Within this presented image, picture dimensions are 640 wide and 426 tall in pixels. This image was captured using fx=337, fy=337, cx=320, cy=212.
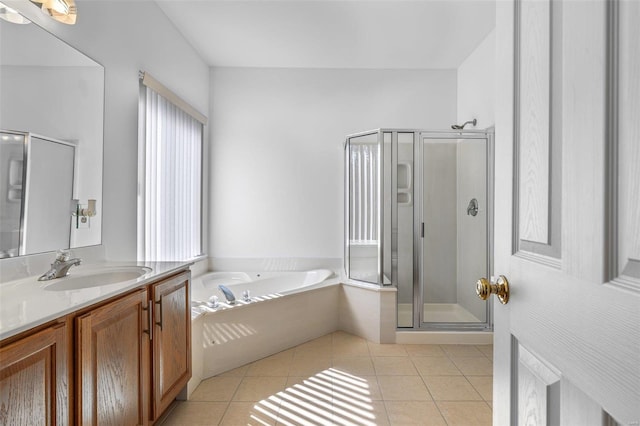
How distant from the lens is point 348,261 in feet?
10.8

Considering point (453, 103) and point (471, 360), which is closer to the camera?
point (471, 360)

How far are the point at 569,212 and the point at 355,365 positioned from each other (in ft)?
7.32

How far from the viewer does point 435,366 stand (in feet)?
8.16

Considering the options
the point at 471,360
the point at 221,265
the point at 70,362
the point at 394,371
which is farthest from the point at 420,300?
the point at 70,362

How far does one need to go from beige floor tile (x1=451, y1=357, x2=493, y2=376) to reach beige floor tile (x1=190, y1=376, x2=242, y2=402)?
1.60m

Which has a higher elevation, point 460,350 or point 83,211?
point 83,211

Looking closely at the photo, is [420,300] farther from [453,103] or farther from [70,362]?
[70,362]

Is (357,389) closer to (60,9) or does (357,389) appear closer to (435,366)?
(435,366)

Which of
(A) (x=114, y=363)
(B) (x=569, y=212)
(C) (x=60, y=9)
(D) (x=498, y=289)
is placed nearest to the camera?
(B) (x=569, y=212)

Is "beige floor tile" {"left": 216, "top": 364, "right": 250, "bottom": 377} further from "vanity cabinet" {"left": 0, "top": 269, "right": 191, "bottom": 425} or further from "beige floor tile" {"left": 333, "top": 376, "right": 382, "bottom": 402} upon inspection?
"beige floor tile" {"left": 333, "top": 376, "right": 382, "bottom": 402}

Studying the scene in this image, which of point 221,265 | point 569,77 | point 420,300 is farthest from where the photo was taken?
point 221,265

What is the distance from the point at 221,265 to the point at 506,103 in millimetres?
3344

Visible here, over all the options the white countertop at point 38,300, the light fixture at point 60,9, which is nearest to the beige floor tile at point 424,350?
the white countertop at point 38,300

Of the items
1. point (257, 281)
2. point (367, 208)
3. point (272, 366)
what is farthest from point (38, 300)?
point (367, 208)
